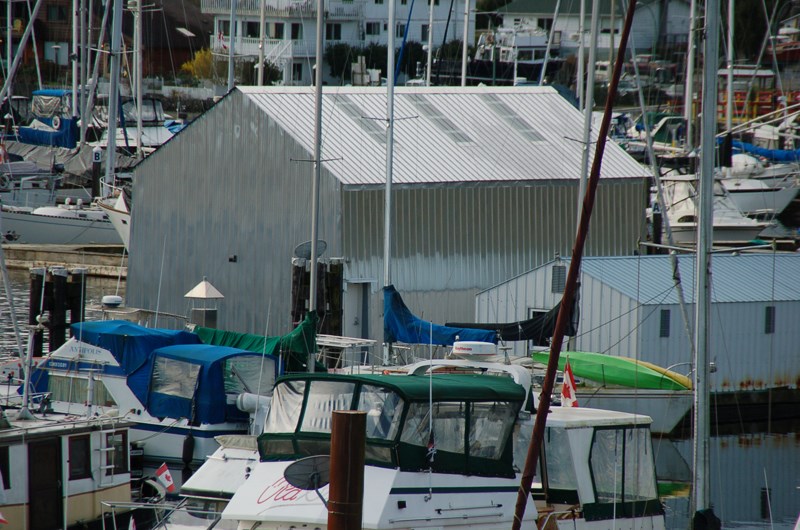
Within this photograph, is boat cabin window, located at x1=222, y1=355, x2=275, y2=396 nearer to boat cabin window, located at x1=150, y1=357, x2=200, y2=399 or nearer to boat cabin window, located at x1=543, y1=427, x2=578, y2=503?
boat cabin window, located at x1=150, y1=357, x2=200, y2=399

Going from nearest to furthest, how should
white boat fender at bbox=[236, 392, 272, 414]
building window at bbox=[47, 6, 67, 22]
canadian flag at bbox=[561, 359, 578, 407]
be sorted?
1. canadian flag at bbox=[561, 359, 578, 407]
2. white boat fender at bbox=[236, 392, 272, 414]
3. building window at bbox=[47, 6, 67, 22]

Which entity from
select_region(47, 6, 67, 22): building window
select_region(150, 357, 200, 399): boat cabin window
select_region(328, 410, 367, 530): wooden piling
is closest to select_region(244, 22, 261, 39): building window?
select_region(47, 6, 67, 22): building window

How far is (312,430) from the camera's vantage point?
15.2 metres

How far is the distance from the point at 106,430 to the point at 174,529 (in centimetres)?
425

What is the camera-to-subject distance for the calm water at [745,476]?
24.0 meters

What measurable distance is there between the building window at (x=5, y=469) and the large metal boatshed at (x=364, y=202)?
14.3 meters

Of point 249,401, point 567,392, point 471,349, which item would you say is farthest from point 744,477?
point 471,349

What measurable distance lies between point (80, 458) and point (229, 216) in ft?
50.9

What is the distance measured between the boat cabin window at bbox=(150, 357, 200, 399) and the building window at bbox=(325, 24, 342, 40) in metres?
62.2

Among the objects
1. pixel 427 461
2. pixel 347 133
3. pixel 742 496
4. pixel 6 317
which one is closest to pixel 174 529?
pixel 427 461

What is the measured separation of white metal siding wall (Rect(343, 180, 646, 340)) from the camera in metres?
32.8

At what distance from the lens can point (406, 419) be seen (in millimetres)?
14914

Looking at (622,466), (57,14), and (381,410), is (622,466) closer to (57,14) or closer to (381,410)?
(381,410)

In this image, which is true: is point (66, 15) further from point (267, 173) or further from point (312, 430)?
point (312, 430)
